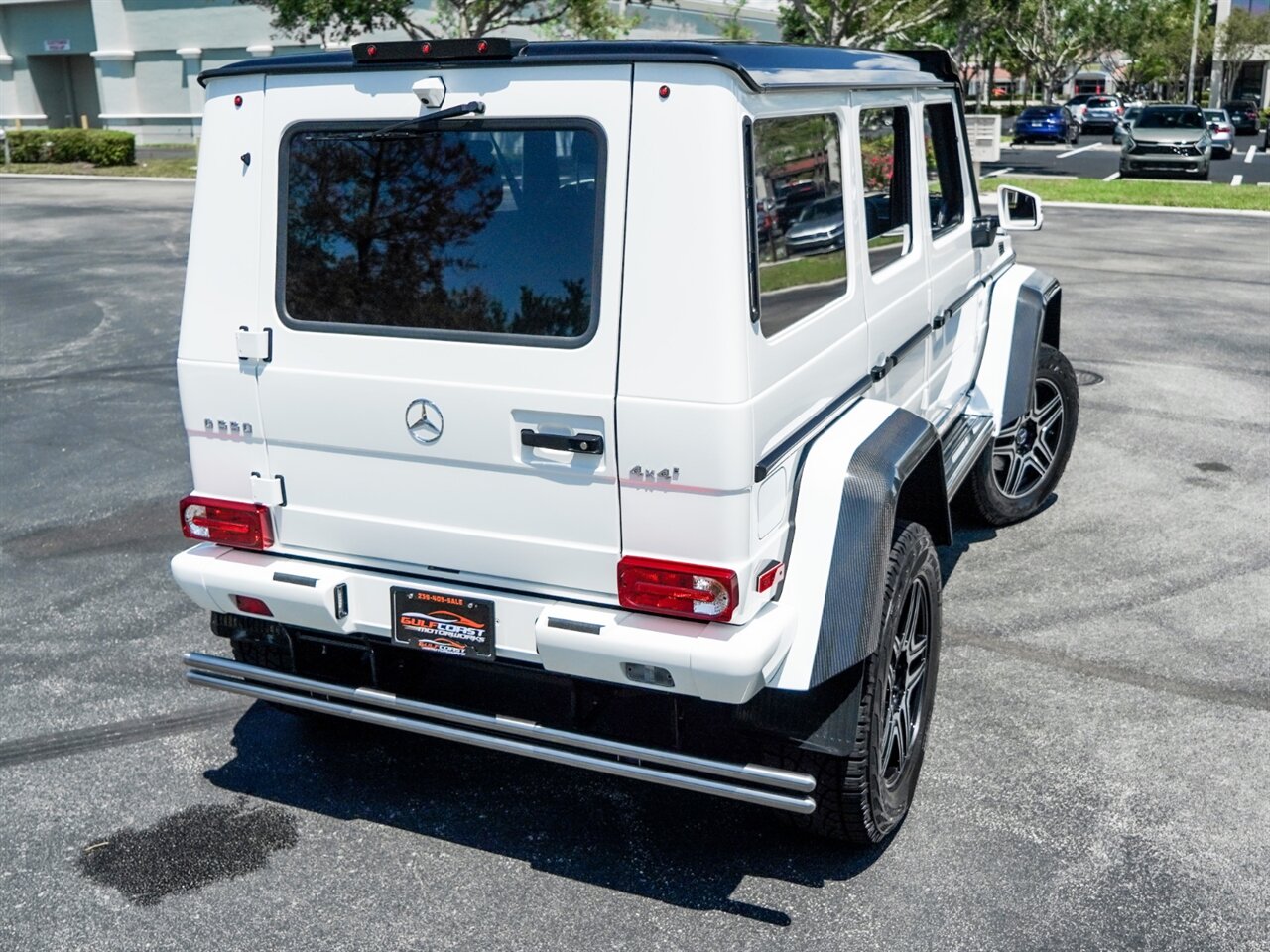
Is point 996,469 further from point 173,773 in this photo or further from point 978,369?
point 173,773

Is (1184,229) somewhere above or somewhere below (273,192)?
below

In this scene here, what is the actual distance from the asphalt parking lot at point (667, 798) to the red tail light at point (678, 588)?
3.11 ft

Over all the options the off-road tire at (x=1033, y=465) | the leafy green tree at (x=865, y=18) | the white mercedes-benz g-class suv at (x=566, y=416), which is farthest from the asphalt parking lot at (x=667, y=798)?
the leafy green tree at (x=865, y=18)

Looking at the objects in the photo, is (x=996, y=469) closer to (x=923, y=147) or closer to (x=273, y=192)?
(x=923, y=147)

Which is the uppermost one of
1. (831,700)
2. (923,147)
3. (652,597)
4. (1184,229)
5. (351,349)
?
(923,147)

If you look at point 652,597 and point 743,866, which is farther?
point 743,866

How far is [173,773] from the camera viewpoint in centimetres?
461

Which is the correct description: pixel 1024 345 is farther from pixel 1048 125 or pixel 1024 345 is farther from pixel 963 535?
pixel 1048 125

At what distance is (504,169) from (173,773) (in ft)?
8.07

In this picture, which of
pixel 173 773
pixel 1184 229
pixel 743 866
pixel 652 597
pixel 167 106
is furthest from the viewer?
pixel 167 106

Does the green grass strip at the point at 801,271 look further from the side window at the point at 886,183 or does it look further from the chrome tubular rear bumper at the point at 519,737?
the chrome tubular rear bumper at the point at 519,737

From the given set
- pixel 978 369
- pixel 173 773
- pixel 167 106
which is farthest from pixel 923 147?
pixel 167 106

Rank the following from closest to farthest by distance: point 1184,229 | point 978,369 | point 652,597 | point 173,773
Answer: point 652,597 → point 173,773 → point 978,369 → point 1184,229

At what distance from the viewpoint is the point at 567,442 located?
11.7 ft
